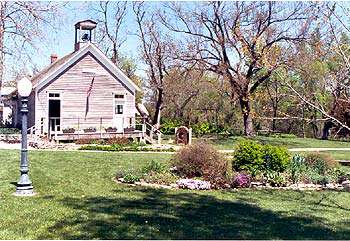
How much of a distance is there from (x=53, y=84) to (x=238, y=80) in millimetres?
12202

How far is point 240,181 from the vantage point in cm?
1265

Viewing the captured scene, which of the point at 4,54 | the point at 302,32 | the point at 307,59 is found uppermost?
the point at 302,32

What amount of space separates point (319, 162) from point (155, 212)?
820cm

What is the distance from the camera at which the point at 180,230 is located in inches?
300

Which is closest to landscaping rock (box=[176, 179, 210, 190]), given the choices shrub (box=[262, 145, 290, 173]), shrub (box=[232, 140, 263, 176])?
shrub (box=[232, 140, 263, 176])

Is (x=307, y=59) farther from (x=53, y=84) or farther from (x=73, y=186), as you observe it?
(x=73, y=186)

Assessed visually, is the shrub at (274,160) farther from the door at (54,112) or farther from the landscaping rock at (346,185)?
the door at (54,112)

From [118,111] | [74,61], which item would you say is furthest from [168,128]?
[74,61]

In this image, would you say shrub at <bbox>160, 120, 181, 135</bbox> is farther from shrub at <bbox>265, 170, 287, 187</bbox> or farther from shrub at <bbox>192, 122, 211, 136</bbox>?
shrub at <bbox>265, 170, 287, 187</bbox>

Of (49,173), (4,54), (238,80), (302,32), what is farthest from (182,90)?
(4,54)

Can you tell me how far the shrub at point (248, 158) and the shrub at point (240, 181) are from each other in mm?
1082

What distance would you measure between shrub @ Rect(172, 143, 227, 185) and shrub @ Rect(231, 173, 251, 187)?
0.33 meters

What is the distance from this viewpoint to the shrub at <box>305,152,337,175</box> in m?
15.1

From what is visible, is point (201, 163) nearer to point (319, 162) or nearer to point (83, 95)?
point (319, 162)
